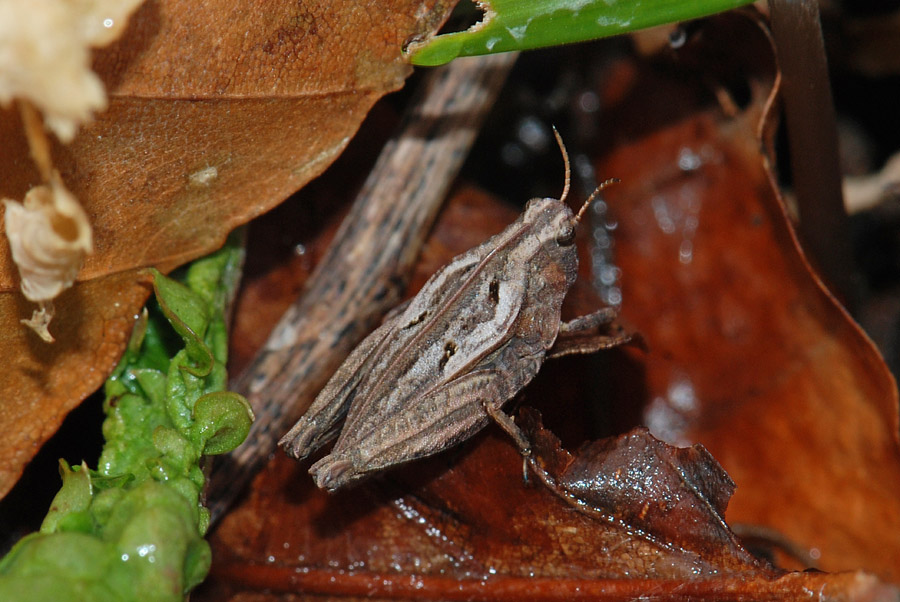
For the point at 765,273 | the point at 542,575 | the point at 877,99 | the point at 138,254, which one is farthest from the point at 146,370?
the point at 877,99

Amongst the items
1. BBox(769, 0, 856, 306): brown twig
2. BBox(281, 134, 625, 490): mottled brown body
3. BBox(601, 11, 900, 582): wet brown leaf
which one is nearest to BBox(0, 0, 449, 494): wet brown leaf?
BBox(281, 134, 625, 490): mottled brown body

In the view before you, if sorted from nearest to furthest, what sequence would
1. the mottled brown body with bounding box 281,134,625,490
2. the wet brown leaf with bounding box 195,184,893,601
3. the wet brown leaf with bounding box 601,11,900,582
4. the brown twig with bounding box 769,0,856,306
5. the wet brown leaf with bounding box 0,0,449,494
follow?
the wet brown leaf with bounding box 0,0,449,494 → the wet brown leaf with bounding box 195,184,893,601 → the mottled brown body with bounding box 281,134,625,490 → the brown twig with bounding box 769,0,856,306 → the wet brown leaf with bounding box 601,11,900,582

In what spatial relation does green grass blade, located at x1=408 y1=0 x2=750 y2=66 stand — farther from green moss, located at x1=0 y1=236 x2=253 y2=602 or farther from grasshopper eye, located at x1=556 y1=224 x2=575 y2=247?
green moss, located at x1=0 y1=236 x2=253 y2=602

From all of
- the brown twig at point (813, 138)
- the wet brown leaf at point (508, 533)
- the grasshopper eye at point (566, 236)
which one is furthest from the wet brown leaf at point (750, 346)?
the wet brown leaf at point (508, 533)

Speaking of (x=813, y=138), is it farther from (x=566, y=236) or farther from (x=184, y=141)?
(x=184, y=141)

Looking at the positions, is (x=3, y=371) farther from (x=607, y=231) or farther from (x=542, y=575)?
(x=607, y=231)

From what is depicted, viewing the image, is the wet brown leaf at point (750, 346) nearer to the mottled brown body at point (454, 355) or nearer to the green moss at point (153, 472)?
the mottled brown body at point (454, 355)

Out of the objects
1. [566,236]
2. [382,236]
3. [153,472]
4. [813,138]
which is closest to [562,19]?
[566,236]
